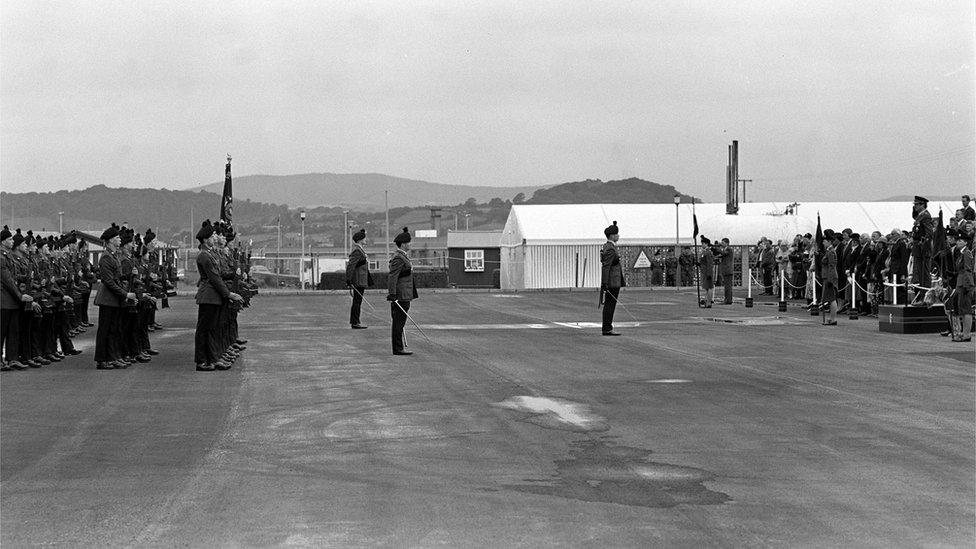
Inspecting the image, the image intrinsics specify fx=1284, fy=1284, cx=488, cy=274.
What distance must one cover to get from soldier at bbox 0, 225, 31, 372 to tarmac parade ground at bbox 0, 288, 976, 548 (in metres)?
0.52

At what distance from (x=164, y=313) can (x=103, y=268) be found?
1696 cm

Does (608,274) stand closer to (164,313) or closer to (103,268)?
(103,268)

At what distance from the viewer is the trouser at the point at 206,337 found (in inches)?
719

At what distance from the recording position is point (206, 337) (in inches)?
722

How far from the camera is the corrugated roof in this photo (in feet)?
211

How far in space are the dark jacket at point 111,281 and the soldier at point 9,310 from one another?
3.44 feet

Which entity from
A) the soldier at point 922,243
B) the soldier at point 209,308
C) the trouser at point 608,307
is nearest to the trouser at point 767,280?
the soldier at point 922,243

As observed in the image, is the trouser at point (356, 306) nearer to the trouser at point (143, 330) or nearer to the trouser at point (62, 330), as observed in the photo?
the trouser at point (143, 330)

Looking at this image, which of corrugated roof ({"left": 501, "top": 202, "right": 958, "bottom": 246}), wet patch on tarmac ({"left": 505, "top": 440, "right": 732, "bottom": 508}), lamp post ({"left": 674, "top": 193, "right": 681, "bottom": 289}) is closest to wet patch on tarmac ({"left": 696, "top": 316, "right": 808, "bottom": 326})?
wet patch on tarmac ({"left": 505, "top": 440, "right": 732, "bottom": 508})

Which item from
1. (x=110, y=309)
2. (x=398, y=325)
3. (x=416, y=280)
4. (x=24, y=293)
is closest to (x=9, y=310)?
(x=24, y=293)

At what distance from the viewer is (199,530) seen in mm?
7883

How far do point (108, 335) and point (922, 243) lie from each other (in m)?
18.9

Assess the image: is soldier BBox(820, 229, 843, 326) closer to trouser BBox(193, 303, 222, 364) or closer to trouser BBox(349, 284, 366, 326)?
trouser BBox(349, 284, 366, 326)

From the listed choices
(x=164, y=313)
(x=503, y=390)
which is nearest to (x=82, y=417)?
(x=503, y=390)
